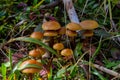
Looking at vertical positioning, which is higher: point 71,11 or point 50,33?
point 71,11

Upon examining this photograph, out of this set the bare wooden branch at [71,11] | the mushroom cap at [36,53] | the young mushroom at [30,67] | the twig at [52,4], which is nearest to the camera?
the young mushroom at [30,67]

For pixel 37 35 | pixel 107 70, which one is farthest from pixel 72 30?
pixel 107 70

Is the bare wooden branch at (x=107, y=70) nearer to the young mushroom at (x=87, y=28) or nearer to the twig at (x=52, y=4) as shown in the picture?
the young mushroom at (x=87, y=28)

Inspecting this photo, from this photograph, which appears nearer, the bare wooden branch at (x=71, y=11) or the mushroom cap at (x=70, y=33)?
the mushroom cap at (x=70, y=33)

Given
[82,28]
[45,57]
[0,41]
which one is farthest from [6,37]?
[82,28]

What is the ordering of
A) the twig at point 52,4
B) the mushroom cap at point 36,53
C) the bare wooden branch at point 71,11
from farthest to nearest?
1. the twig at point 52,4
2. the bare wooden branch at point 71,11
3. the mushroom cap at point 36,53

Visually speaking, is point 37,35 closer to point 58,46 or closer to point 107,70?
point 58,46

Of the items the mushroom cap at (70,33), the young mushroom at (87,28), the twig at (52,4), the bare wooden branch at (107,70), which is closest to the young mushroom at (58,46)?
the mushroom cap at (70,33)

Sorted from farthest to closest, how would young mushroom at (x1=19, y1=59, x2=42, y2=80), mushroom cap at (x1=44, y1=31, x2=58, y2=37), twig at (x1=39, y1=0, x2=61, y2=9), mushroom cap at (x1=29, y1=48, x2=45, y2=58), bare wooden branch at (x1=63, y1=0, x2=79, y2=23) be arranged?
twig at (x1=39, y1=0, x2=61, y2=9)
bare wooden branch at (x1=63, y1=0, x2=79, y2=23)
mushroom cap at (x1=44, y1=31, x2=58, y2=37)
mushroom cap at (x1=29, y1=48, x2=45, y2=58)
young mushroom at (x1=19, y1=59, x2=42, y2=80)

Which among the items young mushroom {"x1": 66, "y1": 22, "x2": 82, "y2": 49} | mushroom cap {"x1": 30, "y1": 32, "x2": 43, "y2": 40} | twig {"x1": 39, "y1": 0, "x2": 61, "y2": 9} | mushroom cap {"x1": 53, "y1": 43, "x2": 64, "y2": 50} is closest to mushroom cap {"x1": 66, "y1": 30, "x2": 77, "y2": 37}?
young mushroom {"x1": 66, "y1": 22, "x2": 82, "y2": 49}

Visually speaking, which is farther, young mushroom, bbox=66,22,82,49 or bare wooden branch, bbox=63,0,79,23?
bare wooden branch, bbox=63,0,79,23

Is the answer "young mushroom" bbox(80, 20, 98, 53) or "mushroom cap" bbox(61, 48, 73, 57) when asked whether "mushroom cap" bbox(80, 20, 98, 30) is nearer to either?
"young mushroom" bbox(80, 20, 98, 53)

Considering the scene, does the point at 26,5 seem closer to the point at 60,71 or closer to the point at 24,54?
the point at 24,54
